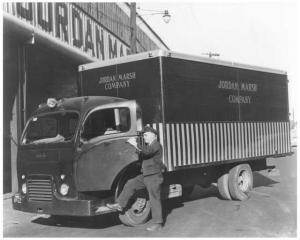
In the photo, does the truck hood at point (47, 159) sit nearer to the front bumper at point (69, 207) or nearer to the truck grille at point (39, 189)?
the truck grille at point (39, 189)

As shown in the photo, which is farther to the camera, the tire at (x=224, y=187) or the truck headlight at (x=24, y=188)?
the tire at (x=224, y=187)

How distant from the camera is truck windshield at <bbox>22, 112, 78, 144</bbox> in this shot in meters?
8.39

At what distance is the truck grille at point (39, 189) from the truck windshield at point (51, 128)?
733 millimetres

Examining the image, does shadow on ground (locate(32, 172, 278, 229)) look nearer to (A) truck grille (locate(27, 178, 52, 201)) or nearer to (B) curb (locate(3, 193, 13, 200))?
(A) truck grille (locate(27, 178, 52, 201))

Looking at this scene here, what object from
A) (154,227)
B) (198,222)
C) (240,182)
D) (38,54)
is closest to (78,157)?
A: (154,227)

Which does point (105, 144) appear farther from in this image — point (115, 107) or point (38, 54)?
point (38, 54)

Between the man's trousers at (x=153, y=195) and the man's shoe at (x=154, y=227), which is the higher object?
the man's trousers at (x=153, y=195)

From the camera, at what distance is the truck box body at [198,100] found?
8969mm

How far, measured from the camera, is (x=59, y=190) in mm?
7852

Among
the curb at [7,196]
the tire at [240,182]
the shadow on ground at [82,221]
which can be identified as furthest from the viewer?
the curb at [7,196]

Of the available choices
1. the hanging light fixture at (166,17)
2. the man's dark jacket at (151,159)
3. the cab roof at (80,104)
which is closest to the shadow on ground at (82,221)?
the man's dark jacket at (151,159)

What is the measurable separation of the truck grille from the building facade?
4.70 metres

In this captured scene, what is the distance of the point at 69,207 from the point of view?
7.70 meters

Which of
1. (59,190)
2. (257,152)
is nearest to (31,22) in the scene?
(59,190)
